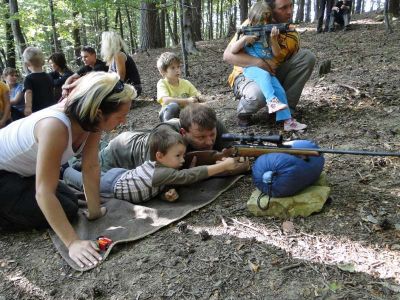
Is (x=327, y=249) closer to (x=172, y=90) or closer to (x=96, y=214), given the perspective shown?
(x=96, y=214)

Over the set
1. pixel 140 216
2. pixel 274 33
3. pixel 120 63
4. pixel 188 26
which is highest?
pixel 188 26

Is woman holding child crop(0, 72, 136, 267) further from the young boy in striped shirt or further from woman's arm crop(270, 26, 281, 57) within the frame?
woman's arm crop(270, 26, 281, 57)

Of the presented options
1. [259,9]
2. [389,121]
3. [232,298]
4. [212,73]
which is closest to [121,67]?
A: [212,73]

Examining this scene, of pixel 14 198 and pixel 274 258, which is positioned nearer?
pixel 274 258

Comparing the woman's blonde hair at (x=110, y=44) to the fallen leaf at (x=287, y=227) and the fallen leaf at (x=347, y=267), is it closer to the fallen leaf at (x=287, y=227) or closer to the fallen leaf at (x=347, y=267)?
the fallen leaf at (x=287, y=227)

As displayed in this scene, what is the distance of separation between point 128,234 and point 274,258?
3.99ft

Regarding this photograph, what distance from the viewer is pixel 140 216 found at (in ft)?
10.7

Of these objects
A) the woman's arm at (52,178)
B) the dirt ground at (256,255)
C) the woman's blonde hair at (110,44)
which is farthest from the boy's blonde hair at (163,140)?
the woman's blonde hair at (110,44)

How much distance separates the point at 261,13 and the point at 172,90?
1614mm

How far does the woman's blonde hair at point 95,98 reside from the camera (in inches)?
100

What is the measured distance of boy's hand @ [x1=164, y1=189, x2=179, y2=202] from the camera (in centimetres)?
346

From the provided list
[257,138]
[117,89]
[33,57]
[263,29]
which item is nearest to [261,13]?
[263,29]

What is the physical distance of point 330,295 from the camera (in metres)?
2.09

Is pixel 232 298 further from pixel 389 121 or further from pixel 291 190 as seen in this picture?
pixel 389 121
